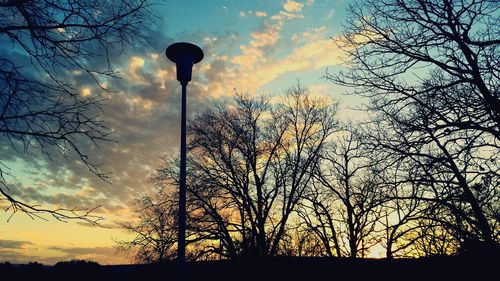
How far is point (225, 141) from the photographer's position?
20.3 meters

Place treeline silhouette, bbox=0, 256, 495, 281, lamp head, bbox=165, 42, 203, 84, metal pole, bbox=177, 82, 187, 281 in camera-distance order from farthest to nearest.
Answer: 1. treeline silhouette, bbox=0, 256, 495, 281
2. lamp head, bbox=165, 42, 203, 84
3. metal pole, bbox=177, 82, 187, 281

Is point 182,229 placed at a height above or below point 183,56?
below

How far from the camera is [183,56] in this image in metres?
5.90

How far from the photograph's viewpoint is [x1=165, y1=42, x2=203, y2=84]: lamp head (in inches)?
230

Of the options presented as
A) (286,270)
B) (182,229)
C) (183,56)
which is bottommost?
(286,270)

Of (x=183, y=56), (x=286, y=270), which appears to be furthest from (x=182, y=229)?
(x=286, y=270)

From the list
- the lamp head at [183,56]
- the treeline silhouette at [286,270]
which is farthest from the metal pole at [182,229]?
the treeline silhouette at [286,270]

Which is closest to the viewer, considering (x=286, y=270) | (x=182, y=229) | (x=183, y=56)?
(x=182, y=229)

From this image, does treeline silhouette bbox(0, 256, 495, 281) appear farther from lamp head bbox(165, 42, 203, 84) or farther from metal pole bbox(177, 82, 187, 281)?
lamp head bbox(165, 42, 203, 84)

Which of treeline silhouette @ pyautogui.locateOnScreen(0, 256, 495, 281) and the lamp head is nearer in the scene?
the lamp head

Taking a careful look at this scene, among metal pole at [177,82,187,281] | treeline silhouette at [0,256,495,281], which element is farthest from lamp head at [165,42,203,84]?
treeline silhouette at [0,256,495,281]

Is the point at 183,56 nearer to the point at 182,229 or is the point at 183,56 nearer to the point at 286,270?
the point at 182,229

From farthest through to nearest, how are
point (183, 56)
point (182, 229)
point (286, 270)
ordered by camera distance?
1. point (286, 270)
2. point (183, 56)
3. point (182, 229)

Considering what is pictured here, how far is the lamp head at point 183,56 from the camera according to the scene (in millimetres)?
5852
